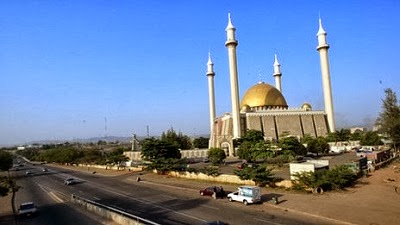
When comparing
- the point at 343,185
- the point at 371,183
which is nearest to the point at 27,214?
the point at 343,185

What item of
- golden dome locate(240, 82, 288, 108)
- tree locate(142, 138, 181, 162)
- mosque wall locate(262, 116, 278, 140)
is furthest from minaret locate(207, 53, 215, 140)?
tree locate(142, 138, 181, 162)

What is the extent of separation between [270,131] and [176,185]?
1817 inches

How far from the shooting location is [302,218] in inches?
772

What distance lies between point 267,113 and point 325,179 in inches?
2178

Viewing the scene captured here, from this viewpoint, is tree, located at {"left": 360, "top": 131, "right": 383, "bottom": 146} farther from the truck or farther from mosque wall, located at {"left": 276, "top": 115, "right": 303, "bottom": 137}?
the truck

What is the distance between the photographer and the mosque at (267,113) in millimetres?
73425

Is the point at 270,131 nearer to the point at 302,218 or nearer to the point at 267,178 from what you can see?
the point at 267,178

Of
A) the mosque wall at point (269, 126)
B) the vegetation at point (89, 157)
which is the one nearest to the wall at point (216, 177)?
the vegetation at point (89, 157)

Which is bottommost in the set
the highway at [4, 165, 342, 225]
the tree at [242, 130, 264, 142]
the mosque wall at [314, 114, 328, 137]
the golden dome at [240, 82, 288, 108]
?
the highway at [4, 165, 342, 225]

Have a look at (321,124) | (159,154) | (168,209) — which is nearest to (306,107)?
(321,124)

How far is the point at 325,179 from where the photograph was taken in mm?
26344

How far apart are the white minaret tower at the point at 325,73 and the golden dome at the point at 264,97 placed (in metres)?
10.4

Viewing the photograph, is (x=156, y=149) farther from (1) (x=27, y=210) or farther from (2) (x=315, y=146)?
(2) (x=315, y=146)

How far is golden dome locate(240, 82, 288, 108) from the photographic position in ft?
284
